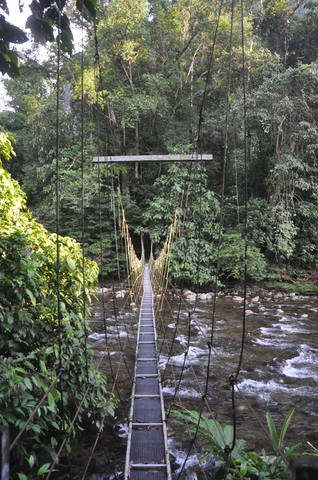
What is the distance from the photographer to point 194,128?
8.52 m

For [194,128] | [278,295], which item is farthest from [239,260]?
[194,128]

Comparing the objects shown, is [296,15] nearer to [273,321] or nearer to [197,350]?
[273,321]

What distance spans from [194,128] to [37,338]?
7.83 meters

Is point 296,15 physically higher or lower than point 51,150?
higher

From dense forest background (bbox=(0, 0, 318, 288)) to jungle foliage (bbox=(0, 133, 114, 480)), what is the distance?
4951 mm

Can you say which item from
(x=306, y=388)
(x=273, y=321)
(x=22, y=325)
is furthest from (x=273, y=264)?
(x=22, y=325)

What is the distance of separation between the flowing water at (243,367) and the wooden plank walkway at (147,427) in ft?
0.40

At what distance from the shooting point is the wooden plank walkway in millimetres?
1300

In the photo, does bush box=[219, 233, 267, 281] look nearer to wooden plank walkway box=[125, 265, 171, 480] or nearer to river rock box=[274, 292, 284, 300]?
river rock box=[274, 292, 284, 300]

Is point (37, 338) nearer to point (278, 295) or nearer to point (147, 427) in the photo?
point (147, 427)

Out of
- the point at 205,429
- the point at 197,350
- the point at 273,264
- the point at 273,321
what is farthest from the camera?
the point at 273,264

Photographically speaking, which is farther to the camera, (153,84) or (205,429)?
(153,84)

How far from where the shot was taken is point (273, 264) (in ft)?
24.8

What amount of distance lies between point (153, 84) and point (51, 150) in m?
2.65
